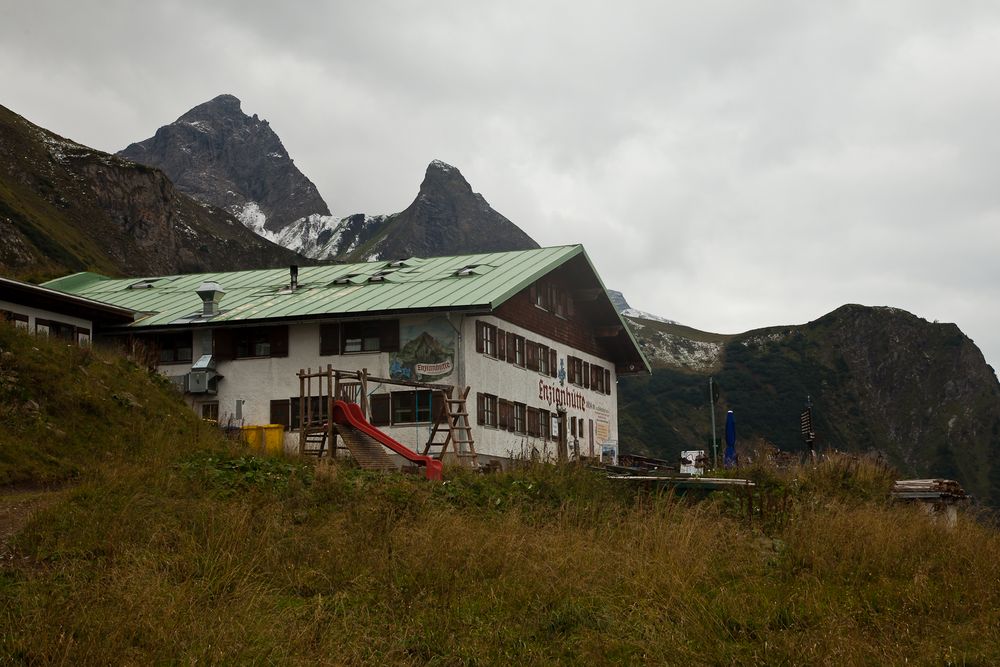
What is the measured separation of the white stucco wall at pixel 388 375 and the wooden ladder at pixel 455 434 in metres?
1.05

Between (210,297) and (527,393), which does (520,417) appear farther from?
(210,297)

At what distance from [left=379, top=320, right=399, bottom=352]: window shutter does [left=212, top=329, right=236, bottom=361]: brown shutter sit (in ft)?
17.4

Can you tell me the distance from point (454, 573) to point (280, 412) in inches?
969

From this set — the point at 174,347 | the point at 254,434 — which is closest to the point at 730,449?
the point at 254,434

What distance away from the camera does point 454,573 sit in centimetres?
1223

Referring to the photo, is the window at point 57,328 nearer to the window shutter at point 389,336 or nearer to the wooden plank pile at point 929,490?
the window shutter at point 389,336

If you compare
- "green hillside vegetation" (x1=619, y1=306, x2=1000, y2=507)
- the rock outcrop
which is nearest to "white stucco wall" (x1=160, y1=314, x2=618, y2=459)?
the rock outcrop

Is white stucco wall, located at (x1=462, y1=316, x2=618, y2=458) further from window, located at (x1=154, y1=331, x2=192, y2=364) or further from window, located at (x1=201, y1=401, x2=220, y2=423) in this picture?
window, located at (x1=154, y1=331, x2=192, y2=364)

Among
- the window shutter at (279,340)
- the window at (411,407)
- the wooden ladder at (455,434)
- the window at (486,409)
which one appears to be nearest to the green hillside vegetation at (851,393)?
the window at (486,409)

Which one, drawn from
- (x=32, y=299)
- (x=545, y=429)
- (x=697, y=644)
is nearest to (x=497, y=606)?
(x=697, y=644)

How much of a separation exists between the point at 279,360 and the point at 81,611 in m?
26.9

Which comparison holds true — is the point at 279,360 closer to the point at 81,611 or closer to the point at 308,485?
the point at 308,485

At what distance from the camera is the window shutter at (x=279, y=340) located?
119 ft

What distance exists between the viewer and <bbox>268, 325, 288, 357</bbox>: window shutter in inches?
1427
